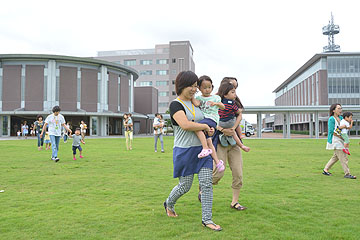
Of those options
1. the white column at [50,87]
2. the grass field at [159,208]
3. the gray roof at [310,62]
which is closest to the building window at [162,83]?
the gray roof at [310,62]

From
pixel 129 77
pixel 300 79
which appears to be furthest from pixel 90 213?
pixel 300 79

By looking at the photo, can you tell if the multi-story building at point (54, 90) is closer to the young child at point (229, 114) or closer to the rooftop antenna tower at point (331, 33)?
the young child at point (229, 114)

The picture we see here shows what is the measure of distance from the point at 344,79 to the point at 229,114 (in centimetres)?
6167

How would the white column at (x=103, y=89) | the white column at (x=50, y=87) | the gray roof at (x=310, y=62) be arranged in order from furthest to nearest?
1. the gray roof at (x=310, y=62)
2. the white column at (x=103, y=89)
3. the white column at (x=50, y=87)

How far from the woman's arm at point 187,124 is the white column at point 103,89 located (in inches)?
1662

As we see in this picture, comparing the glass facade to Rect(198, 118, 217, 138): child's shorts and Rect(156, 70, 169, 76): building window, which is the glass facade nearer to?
Rect(156, 70, 169, 76): building window

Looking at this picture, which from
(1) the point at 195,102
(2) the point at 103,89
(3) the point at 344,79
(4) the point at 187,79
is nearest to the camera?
(4) the point at 187,79

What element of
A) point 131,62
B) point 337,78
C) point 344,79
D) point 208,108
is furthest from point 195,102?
point 131,62

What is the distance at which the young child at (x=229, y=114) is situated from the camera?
4164 millimetres

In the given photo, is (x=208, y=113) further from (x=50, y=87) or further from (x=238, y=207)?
(x=50, y=87)

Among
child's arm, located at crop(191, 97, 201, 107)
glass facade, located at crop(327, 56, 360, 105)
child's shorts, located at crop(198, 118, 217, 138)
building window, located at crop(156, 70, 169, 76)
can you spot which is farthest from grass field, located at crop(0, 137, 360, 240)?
building window, located at crop(156, 70, 169, 76)

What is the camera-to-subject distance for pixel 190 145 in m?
3.49

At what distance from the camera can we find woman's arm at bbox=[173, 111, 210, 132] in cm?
334

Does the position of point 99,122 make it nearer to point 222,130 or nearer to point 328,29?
point 222,130
